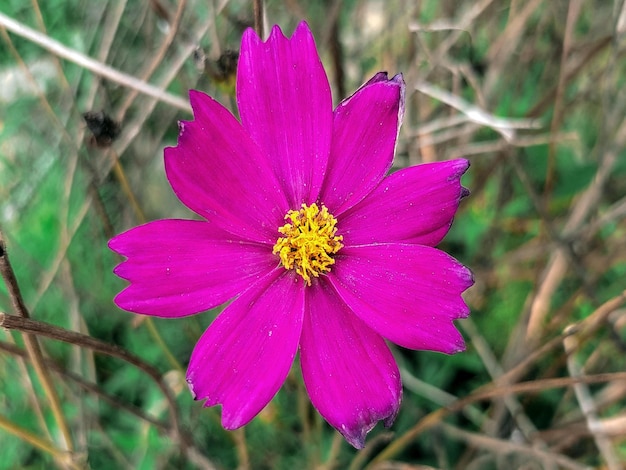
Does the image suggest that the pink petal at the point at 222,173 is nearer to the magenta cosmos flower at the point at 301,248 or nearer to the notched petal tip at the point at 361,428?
the magenta cosmos flower at the point at 301,248

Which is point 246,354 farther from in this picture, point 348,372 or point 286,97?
point 286,97

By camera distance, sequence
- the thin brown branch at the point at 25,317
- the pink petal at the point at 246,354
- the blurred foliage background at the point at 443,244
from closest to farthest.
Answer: the thin brown branch at the point at 25,317 → the pink petal at the point at 246,354 → the blurred foliage background at the point at 443,244

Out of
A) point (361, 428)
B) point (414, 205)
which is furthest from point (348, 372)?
point (414, 205)

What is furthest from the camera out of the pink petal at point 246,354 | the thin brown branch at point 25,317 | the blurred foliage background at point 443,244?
the blurred foliage background at point 443,244

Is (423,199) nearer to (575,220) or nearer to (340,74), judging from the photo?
(340,74)

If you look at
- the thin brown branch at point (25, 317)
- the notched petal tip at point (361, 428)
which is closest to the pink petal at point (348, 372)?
the notched petal tip at point (361, 428)

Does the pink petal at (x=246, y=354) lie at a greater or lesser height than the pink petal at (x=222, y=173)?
lesser

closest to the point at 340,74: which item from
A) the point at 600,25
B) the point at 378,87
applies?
the point at 378,87
